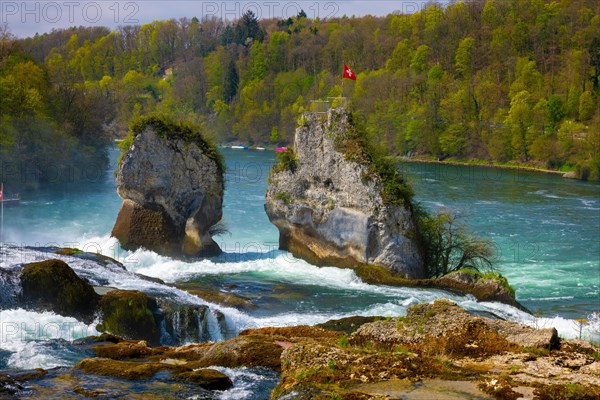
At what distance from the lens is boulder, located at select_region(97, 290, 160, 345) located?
1002 inches

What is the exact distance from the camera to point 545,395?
38.8 feet

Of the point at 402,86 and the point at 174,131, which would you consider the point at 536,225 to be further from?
the point at 402,86

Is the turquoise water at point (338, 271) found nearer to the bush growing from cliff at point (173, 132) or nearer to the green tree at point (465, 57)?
the bush growing from cliff at point (173, 132)

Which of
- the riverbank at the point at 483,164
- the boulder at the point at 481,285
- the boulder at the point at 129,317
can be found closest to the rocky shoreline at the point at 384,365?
the boulder at the point at 129,317

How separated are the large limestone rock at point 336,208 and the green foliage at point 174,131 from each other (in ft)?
11.8

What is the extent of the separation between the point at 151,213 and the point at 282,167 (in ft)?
24.4

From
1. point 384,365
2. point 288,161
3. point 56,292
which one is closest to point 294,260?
point 288,161

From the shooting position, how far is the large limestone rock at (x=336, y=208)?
37938 millimetres

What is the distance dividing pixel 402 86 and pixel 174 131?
356ft

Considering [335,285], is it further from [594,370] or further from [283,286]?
[594,370]

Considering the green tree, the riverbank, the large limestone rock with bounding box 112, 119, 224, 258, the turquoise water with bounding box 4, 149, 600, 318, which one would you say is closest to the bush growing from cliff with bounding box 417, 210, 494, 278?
the turquoise water with bounding box 4, 149, 600, 318

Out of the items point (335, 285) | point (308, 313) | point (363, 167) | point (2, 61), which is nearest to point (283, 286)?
point (335, 285)

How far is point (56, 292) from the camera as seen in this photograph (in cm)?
2561

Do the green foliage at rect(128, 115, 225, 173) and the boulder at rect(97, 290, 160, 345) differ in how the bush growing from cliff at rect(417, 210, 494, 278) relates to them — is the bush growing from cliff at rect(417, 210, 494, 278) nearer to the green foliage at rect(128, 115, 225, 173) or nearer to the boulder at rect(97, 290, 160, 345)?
the green foliage at rect(128, 115, 225, 173)
